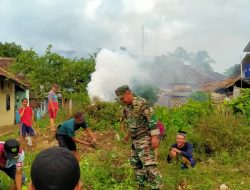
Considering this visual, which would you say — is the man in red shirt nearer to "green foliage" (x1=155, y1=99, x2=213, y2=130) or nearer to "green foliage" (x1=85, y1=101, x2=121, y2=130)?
"green foliage" (x1=85, y1=101, x2=121, y2=130)

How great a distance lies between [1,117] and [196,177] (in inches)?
752

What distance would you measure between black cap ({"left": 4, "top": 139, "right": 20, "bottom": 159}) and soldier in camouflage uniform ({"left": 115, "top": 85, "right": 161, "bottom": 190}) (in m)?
1.59

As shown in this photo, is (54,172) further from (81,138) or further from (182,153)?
(81,138)

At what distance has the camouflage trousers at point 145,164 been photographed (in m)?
6.17

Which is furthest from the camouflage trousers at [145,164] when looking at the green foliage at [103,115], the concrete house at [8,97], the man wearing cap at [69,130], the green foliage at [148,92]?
the concrete house at [8,97]

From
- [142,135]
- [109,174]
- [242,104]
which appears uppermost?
[242,104]

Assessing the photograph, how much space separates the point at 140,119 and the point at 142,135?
0.25 meters

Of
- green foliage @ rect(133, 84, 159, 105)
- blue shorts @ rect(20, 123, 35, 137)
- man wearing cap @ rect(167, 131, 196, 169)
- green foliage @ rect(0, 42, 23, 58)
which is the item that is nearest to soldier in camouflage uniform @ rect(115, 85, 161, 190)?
man wearing cap @ rect(167, 131, 196, 169)

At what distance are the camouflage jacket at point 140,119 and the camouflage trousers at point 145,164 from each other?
12 cm

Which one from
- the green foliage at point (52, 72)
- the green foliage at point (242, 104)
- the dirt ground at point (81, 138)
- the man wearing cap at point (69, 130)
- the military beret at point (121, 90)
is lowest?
the dirt ground at point (81, 138)

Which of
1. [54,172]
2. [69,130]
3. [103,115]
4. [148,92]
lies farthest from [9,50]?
[54,172]

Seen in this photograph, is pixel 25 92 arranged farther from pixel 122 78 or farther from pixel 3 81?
pixel 122 78

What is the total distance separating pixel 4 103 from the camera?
25156 mm

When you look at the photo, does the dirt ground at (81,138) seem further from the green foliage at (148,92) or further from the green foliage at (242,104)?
the green foliage at (148,92)
